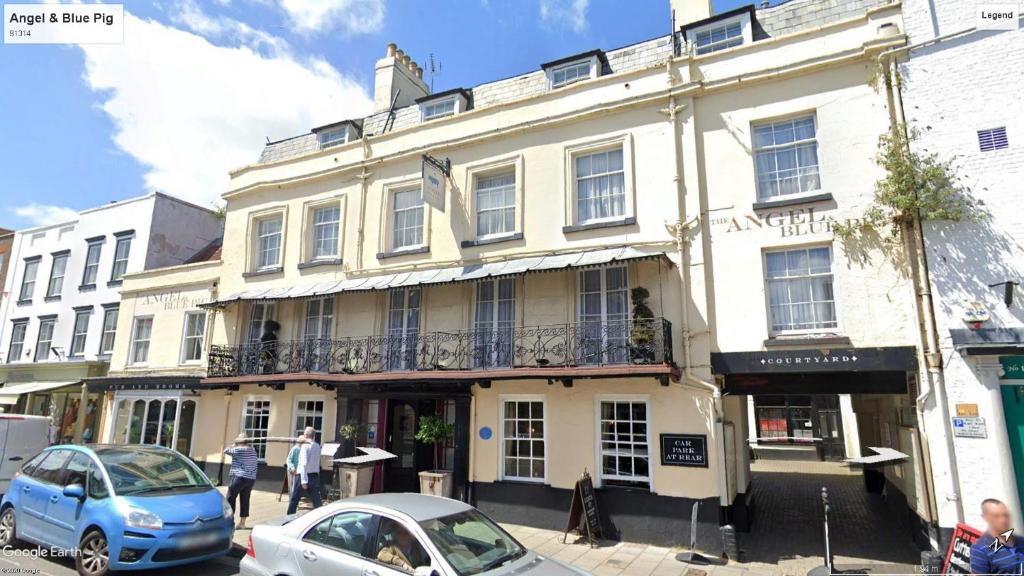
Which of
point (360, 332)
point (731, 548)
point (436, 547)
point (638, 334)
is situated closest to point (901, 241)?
point (638, 334)

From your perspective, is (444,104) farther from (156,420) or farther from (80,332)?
(80,332)

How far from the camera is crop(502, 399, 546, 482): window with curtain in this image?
11578 mm

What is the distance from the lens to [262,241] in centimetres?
1655

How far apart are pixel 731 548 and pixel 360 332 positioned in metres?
9.70

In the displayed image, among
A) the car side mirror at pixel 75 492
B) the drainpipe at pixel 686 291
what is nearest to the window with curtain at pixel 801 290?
the drainpipe at pixel 686 291

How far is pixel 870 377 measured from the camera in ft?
31.9

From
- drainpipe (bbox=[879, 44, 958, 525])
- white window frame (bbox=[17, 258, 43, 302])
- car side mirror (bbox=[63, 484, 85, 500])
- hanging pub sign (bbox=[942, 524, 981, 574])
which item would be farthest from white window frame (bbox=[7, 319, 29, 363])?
drainpipe (bbox=[879, 44, 958, 525])

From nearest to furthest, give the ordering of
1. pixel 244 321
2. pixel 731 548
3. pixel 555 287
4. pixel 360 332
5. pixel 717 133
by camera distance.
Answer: pixel 731 548
pixel 717 133
pixel 555 287
pixel 360 332
pixel 244 321

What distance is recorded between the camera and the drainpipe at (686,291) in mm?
9773

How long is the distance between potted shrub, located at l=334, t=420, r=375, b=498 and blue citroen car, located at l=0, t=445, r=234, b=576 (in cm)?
398

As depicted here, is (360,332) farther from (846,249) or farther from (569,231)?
(846,249)

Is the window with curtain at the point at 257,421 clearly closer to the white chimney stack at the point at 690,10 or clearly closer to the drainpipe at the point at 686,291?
the drainpipe at the point at 686,291

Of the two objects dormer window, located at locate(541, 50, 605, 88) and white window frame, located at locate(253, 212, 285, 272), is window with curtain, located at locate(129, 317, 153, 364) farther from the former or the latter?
dormer window, located at locate(541, 50, 605, 88)

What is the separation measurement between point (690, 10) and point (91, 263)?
23498mm
